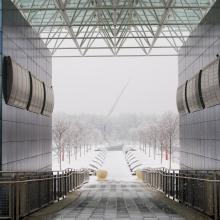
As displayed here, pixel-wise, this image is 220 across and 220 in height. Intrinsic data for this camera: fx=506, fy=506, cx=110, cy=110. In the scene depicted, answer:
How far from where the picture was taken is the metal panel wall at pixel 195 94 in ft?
92.3

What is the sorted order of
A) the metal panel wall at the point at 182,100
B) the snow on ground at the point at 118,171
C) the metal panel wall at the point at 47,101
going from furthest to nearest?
the snow on ground at the point at 118,171 < the metal panel wall at the point at 182,100 < the metal panel wall at the point at 47,101

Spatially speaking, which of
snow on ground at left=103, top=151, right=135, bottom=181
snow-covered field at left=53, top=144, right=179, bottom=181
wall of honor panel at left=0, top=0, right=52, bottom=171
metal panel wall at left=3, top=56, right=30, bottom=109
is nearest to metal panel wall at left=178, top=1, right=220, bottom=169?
metal panel wall at left=3, top=56, right=30, bottom=109

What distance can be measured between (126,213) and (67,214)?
161cm

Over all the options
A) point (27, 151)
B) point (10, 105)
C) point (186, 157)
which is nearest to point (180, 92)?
point (186, 157)

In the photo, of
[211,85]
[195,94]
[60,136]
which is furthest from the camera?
[60,136]

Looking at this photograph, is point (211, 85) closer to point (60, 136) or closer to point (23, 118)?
point (23, 118)

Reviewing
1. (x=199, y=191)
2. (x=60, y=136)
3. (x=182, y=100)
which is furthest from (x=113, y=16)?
(x=60, y=136)

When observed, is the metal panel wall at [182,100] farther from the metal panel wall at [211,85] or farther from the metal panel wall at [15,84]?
the metal panel wall at [15,84]

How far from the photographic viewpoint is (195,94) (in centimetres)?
2897

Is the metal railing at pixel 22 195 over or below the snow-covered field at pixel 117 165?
over

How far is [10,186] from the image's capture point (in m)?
12.5

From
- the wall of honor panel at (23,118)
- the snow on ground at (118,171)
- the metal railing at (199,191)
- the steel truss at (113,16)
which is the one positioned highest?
the steel truss at (113,16)

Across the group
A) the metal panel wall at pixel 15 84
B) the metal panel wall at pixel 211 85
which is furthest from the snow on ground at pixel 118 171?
the metal panel wall at pixel 15 84

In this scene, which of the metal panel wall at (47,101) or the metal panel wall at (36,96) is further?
the metal panel wall at (47,101)
